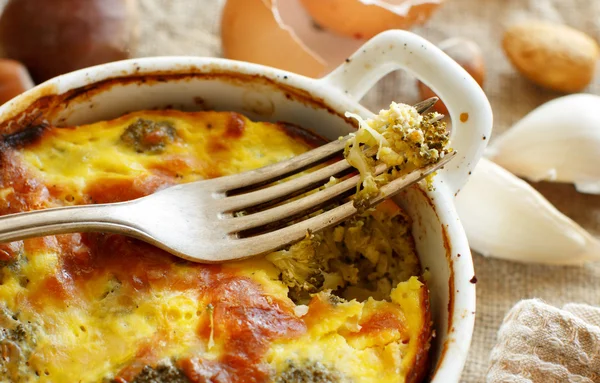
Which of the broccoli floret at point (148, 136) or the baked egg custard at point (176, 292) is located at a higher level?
the broccoli floret at point (148, 136)

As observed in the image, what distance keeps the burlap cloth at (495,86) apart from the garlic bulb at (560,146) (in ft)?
0.32

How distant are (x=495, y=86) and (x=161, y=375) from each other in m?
1.95

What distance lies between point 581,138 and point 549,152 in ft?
0.37

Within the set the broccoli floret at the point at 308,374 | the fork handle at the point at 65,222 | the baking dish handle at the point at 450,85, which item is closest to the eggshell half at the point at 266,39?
the baking dish handle at the point at 450,85

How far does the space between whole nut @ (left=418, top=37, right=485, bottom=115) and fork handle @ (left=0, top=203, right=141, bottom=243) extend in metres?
1.44

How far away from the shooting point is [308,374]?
1355 millimetres

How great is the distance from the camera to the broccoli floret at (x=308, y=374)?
4.42ft

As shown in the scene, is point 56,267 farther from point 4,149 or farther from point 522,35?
point 522,35

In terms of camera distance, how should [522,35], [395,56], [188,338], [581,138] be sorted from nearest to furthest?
[188,338] → [395,56] → [581,138] → [522,35]

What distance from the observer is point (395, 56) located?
1678 mm

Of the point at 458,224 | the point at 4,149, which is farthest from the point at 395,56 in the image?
the point at 4,149

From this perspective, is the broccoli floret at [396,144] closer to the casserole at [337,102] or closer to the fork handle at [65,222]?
the casserole at [337,102]

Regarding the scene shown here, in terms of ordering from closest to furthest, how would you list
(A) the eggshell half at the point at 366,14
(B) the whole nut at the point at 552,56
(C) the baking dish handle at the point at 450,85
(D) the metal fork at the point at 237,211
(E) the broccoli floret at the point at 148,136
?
(D) the metal fork at the point at 237,211 < (C) the baking dish handle at the point at 450,85 < (E) the broccoli floret at the point at 148,136 < (A) the eggshell half at the point at 366,14 < (B) the whole nut at the point at 552,56

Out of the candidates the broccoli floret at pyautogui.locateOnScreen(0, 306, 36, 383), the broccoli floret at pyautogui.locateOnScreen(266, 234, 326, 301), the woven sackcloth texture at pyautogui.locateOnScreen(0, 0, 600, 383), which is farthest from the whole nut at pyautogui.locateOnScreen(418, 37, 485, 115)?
the broccoli floret at pyautogui.locateOnScreen(0, 306, 36, 383)
